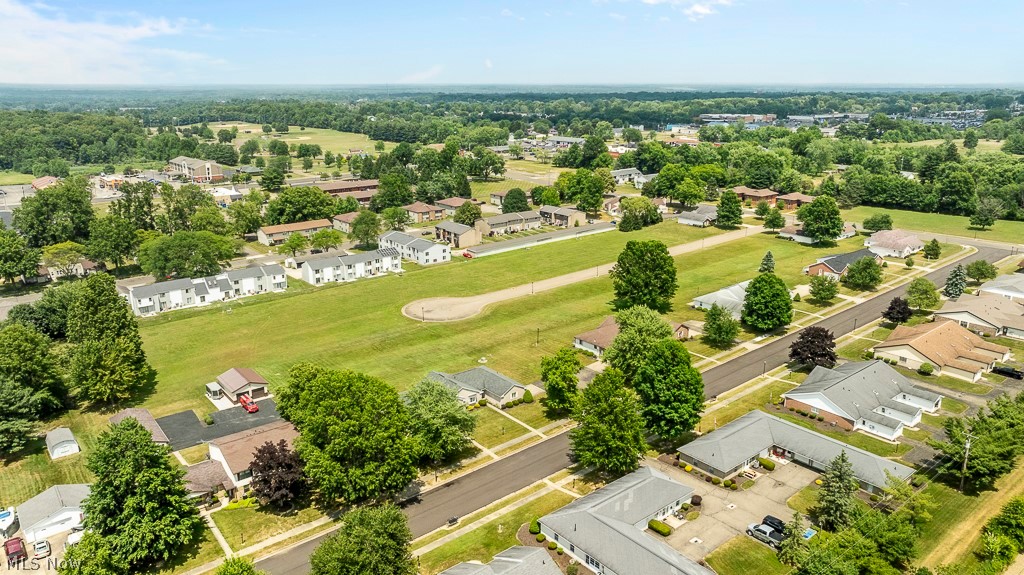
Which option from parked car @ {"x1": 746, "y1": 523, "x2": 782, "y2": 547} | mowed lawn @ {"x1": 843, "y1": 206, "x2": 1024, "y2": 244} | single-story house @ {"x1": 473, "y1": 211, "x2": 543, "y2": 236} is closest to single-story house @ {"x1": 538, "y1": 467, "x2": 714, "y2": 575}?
parked car @ {"x1": 746, "y1": 523, "x2": 782, "y2": 547}

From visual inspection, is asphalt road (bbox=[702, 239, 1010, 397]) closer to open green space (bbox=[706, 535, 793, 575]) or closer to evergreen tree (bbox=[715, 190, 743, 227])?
open green space (bbox=[706, 535, 793, 575])

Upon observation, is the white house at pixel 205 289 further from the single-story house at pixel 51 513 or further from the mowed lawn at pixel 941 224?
the mowed lawn at pixel 941 224

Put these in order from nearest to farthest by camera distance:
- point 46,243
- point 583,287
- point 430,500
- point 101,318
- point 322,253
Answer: point 430,500, point 101,318, point 583,287, point 46,243, point 322,253

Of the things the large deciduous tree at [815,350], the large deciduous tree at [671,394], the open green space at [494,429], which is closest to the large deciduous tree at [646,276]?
the large deciduous tree at [815,350]

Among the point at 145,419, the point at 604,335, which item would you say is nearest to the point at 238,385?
the point at 145,419

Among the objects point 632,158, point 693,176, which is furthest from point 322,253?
point 632,158

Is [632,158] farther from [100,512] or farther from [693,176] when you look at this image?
[100,512]
